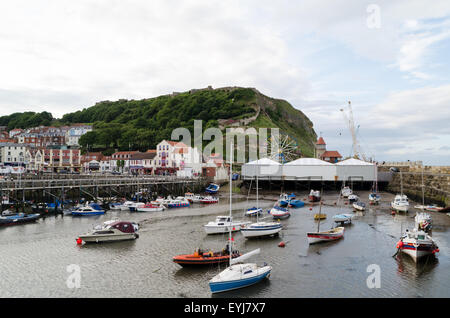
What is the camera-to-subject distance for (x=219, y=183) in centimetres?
8838

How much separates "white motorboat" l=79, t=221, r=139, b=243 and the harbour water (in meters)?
→ 0.90

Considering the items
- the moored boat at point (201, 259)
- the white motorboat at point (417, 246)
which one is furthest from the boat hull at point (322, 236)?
the moored boat at point (201, 259)

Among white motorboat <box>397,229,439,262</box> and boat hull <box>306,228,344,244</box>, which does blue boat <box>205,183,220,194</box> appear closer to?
boat hull <box>306,228,344,244</box>

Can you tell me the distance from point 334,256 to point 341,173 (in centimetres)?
5290

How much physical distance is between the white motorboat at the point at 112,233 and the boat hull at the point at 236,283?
16.1 metres

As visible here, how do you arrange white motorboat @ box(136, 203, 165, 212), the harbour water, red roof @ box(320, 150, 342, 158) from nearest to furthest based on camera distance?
the harbour water < white motorboat @ box(136, 203, 165, 212) < red roof @ box(320, 150, 342, 158)

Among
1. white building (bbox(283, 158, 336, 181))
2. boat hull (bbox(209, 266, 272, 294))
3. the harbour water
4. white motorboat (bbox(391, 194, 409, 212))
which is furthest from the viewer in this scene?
white building (bbox(283, 158, 336, 181))

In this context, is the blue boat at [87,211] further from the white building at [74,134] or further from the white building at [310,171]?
the white building at [74,134]

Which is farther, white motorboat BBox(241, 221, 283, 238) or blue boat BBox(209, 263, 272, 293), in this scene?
white motorboat BBox(241, 221, 283, 238)

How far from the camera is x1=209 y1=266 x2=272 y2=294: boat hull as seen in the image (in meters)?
20.8

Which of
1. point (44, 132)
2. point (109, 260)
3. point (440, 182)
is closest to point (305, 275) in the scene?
point (109, 260)

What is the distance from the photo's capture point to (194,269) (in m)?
25.5

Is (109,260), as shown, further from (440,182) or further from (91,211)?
(440,182)

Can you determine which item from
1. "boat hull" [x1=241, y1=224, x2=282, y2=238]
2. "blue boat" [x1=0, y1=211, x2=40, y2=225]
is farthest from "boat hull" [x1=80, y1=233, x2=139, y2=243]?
"blue boat" [x1=0, y1=211, x2=40, y2=225]
